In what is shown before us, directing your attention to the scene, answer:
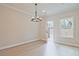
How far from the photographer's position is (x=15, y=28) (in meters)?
2.37

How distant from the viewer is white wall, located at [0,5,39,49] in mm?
2004

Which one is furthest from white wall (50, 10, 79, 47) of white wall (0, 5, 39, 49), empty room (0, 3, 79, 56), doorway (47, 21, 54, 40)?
white wall (0, 5, 39, 49)

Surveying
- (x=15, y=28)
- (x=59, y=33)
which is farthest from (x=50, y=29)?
(x=15, y=28)

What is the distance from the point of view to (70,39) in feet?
6.68

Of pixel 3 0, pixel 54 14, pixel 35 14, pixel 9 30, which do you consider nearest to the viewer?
pixel 3 0

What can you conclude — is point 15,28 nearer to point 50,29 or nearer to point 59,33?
point 50,29

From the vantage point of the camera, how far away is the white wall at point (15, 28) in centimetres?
200

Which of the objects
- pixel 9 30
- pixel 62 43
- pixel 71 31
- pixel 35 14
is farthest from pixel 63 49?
pixel 9 30

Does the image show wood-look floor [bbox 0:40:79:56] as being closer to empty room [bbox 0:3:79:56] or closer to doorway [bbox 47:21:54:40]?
empty room [bbox 0:3:79:56]

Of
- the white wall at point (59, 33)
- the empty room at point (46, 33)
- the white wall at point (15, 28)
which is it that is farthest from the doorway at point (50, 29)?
the white wall at point (15, 28)

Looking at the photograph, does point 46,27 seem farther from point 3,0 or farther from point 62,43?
point 3,0

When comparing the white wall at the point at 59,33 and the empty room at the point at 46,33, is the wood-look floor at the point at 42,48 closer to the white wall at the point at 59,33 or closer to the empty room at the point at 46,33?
the empty room at the point at 46,33

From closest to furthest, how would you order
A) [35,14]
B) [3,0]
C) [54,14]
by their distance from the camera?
[3,0] → [35,14] → [54,14]

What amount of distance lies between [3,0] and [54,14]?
1.48 m
